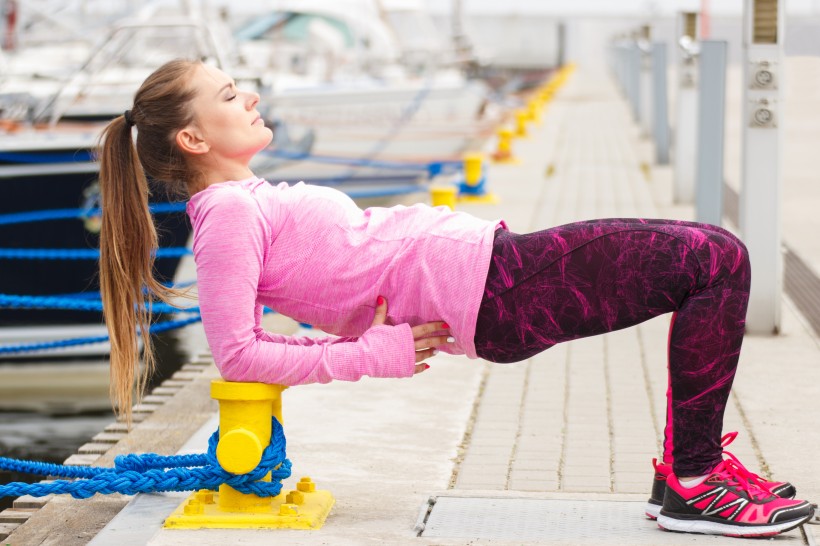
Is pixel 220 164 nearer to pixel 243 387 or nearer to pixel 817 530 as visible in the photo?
pixel 243 387

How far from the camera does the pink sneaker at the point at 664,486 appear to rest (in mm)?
3340

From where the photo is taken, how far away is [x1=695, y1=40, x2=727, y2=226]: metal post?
7.54m

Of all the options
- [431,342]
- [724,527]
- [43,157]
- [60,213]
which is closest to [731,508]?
[724,527]

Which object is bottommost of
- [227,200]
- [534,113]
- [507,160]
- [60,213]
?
[534,113]

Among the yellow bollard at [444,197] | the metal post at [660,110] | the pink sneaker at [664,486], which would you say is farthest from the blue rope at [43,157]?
the pink sneaker at [664,486]

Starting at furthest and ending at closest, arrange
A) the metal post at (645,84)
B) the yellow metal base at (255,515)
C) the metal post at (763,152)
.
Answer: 1. the metal post at (645,84)
2. the metal post at (763,152)
3. the yellow metal base at (255,515)

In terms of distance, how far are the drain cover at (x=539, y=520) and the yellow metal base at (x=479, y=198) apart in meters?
8.71

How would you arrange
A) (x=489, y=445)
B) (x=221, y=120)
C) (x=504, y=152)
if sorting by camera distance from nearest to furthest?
1. (x=221, y=120)
2. (x=489, y=445)
3. (x=504, y=152)

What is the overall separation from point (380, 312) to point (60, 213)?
8.19m

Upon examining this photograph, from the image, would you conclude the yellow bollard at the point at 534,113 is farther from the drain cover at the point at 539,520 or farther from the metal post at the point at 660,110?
the drain cover at the point at 539,520

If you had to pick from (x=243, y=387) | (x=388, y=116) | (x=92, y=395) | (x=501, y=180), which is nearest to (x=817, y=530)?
(x=243, y=387)

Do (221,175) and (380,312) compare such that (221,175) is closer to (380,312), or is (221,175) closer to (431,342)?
(380,312)

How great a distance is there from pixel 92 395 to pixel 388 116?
36.5 feet

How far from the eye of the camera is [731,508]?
10.7 ft
